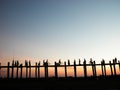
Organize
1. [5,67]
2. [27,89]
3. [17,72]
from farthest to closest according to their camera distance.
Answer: [17,72]
[5,67]
[27,89]

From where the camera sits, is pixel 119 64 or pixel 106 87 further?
pixel 119 64

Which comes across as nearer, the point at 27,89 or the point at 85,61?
the point at 27,89

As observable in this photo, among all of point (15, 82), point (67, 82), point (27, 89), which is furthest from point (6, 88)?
point (67, 82)

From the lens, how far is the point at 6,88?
1623 centimetres

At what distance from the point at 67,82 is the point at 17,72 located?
8373 millimetres

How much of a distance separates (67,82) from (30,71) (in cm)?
761

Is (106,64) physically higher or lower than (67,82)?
higher

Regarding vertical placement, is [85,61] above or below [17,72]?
above

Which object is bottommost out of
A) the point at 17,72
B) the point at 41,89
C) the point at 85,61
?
the point at 41,89

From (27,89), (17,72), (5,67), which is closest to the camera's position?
(27,89)

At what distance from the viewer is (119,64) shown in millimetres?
20875

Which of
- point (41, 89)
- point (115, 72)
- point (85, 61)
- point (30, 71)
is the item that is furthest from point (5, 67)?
point (115, 72)

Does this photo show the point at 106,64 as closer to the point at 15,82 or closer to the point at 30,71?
the point at 30,71

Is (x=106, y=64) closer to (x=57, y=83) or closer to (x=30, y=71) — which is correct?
(x=57, y=83)
